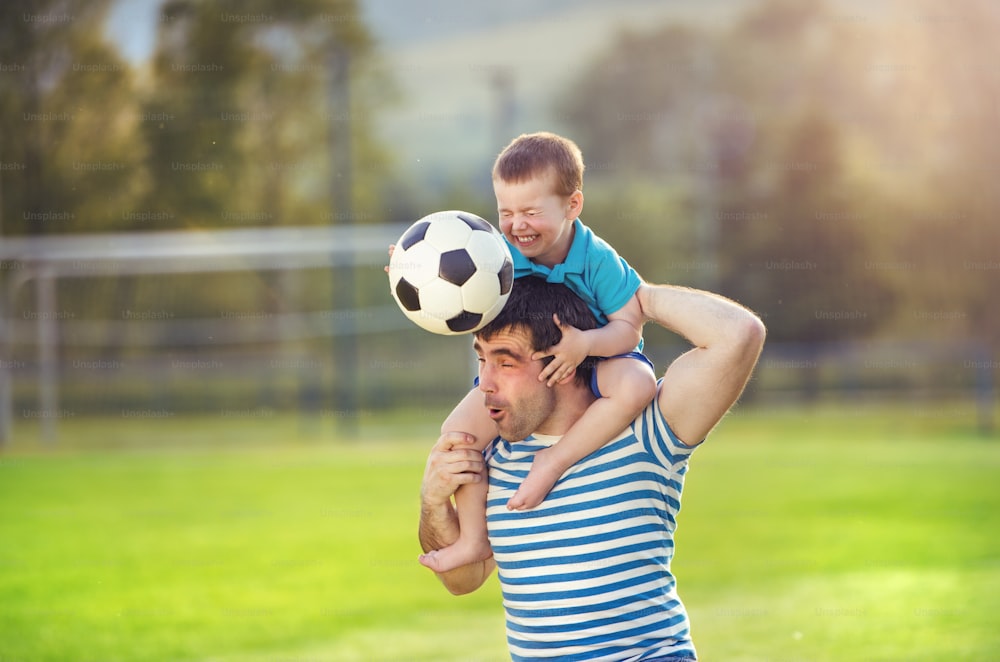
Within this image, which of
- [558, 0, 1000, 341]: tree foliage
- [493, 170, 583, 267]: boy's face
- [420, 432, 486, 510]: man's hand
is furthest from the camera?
[558, 0, 1000, 341]: tree foliage

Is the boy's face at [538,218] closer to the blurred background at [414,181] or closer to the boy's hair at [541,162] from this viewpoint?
the boy's hair at [541,162]

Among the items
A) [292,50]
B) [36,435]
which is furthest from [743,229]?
[36,435]

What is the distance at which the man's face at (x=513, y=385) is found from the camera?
3154 millimetres

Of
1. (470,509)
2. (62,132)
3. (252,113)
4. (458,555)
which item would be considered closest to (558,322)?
(470,509)

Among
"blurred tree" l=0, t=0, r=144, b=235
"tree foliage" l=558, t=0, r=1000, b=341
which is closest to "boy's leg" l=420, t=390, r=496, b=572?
"tree foliage" l=558, t=0, r=1000, b=341

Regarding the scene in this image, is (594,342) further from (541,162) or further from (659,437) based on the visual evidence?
(541,162)

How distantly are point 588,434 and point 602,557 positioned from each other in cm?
31

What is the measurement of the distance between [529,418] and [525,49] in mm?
37892

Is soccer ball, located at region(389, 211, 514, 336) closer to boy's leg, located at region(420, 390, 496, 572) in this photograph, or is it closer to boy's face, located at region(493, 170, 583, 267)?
boy's face, located at region(493, 170, 583, 267)

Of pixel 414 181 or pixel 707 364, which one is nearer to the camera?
pixel 707 364

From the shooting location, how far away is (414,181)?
37.1 metres

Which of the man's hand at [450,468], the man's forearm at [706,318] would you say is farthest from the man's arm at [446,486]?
the man's forearm at [706,318]

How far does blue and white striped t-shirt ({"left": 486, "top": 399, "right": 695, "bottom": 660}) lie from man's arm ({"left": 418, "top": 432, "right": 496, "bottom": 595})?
0.44 ft

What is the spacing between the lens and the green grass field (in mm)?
6652
